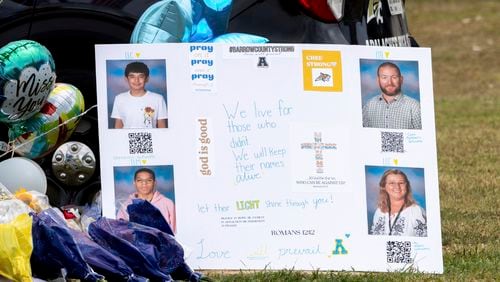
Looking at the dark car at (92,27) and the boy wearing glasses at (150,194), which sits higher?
the dark car at (92,27)

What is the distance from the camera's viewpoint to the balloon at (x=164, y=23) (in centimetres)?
518

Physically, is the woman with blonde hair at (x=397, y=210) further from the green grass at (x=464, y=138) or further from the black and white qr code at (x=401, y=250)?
the green grass at (x=464, y=138)

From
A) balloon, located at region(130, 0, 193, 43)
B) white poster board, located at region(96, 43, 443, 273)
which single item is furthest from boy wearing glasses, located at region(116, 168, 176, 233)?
balloon, located at region(130, 0, 193, 43)

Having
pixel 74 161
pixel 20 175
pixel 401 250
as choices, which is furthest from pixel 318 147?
pixel 20 175

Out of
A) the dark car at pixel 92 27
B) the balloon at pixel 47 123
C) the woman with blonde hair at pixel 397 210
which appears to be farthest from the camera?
the dark car at pixel 92 27

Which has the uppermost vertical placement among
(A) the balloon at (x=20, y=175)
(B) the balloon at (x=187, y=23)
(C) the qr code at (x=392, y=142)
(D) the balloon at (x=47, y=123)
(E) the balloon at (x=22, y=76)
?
(B) the balloon at (x=187, y=23)

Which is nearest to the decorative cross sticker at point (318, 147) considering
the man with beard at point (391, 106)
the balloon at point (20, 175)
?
the man with beard at point (391, 106)

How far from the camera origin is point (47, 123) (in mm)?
5234

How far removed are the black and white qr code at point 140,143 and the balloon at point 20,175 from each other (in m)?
0.36

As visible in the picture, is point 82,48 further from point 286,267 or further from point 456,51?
point 456,51

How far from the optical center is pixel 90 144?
5480 millimetres

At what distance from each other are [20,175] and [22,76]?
1.20ft

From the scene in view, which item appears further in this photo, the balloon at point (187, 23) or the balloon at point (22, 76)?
the balloon at point (187, 23)

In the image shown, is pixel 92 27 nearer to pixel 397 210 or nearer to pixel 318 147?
pixel 318 147
